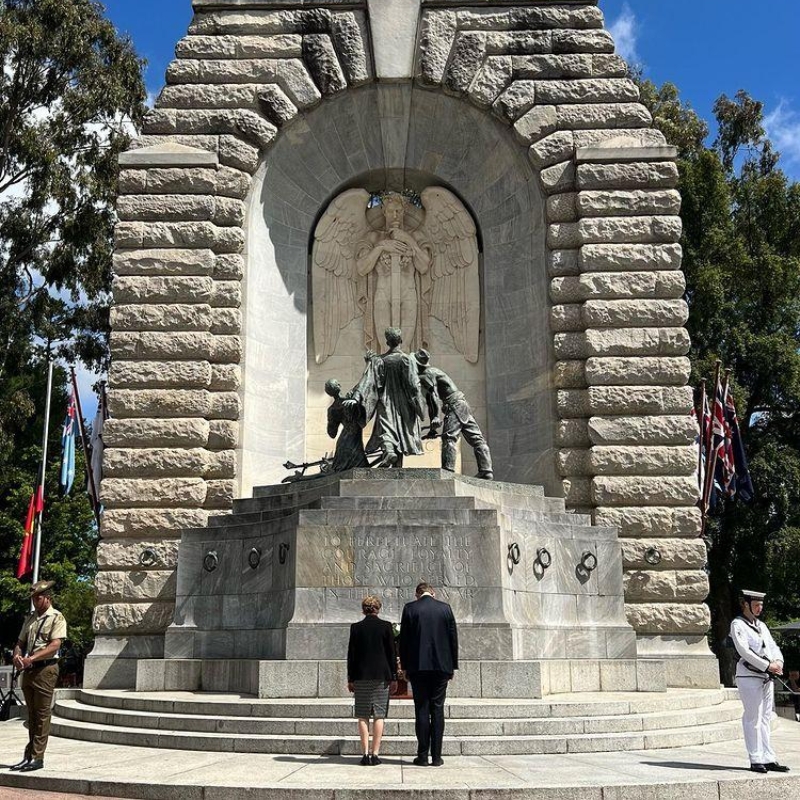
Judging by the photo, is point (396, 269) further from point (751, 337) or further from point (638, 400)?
point (751, 337)

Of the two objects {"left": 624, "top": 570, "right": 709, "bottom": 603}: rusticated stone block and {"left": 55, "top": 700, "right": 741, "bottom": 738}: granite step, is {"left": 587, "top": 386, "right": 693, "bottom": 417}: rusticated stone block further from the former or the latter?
{"left": 55, "top": 700, "right": 741, "bottom": 738}: granite step

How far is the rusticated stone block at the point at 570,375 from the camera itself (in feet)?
56.8

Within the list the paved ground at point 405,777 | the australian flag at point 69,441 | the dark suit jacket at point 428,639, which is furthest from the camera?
the australian flag at point 69,441

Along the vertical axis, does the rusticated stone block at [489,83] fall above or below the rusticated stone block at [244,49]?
below

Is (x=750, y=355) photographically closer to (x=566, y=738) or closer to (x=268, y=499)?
(x=268, y=499)

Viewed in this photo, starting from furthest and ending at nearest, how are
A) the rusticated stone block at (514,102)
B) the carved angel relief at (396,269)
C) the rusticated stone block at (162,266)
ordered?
the carved angel relief at (396,269) < the rusticated stone block at (514,102) < the rusticated stone block at (162,266)

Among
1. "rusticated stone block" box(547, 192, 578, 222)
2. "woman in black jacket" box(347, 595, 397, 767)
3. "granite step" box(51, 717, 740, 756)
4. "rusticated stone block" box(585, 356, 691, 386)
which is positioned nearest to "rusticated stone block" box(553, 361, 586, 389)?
"rusticated stone block" box(585, 356, 691, 386)

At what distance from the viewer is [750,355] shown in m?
28.7

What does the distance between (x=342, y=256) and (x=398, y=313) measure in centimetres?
181

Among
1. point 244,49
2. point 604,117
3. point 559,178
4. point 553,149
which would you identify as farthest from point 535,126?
point 244,49

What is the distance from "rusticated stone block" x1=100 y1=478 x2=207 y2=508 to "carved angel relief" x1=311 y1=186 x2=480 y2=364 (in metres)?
4.45

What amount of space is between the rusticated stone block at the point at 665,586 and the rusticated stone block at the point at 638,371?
11.3 ft

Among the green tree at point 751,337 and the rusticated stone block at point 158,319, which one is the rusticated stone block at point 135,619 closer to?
the rusticated stone block at point 158,319

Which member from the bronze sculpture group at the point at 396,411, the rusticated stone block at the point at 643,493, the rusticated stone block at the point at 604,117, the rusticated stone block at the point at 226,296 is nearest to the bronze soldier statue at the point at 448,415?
the bronze sculpture group at the point at 396,411
